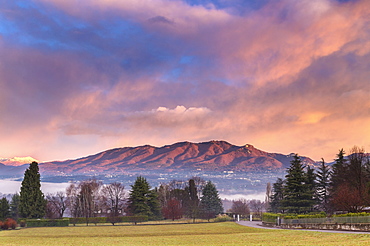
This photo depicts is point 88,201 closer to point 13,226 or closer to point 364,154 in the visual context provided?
point 13,226

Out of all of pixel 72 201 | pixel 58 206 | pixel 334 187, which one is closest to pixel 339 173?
pixel 334 187

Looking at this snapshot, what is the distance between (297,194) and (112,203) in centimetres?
6508

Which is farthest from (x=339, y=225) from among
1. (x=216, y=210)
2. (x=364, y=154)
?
(x=216, y=210)

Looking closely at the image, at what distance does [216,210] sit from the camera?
11162 cm

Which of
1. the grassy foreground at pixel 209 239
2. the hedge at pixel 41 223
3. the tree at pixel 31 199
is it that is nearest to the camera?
the grassy foreground at pixel 209 239

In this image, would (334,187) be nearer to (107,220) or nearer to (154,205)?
(154,205)

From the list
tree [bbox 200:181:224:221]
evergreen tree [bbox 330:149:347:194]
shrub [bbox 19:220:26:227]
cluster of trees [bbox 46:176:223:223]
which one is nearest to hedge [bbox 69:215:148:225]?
→ cluster of trees [bbox 46:176:223:223]

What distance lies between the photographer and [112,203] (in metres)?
114

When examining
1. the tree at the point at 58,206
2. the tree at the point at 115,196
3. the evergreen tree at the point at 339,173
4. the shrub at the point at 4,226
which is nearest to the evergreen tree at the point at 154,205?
the tree at the point at 115,196

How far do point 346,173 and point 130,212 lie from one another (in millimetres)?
48121

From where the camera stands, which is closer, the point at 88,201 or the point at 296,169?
the point at 296,169

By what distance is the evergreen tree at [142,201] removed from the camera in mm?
87875

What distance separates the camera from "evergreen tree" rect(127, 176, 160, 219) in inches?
3460

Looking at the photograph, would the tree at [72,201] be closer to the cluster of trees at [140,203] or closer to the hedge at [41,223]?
the cluster of trees at [140,203]
